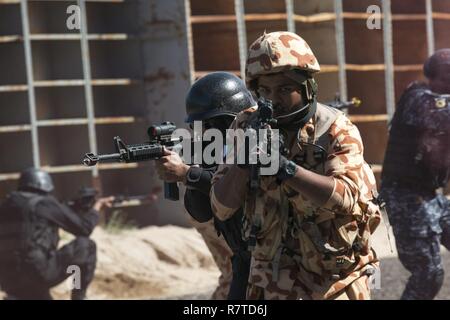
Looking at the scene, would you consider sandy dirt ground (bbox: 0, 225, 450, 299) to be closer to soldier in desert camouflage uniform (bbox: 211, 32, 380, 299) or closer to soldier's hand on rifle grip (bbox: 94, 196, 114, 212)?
soldier's hand on rifle grip (bbox: 94, 196, 114, 212)

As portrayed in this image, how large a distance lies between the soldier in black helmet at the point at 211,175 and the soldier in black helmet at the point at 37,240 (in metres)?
3.50

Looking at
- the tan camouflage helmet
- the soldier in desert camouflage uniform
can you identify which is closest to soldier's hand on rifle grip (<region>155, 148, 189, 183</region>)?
the soldier in desert camouflage uniform

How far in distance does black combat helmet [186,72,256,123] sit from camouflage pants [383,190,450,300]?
220cm

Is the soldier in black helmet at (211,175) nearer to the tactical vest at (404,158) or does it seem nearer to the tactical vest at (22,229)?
the tactical vest at (404,158)

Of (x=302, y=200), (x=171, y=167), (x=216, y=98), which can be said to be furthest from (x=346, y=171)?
(x=216, y=98)

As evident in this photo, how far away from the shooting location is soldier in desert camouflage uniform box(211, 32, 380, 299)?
374 cm

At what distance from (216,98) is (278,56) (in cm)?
129

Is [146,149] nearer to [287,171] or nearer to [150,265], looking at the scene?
[287,171]

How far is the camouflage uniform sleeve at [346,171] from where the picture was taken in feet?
11.9

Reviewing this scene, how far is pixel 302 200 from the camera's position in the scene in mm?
3748

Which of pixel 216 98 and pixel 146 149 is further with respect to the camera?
pixel 216 98

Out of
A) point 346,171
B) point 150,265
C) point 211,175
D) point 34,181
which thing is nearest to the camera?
point 346,171

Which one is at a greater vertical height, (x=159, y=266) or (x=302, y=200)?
(x=302, y=200)
